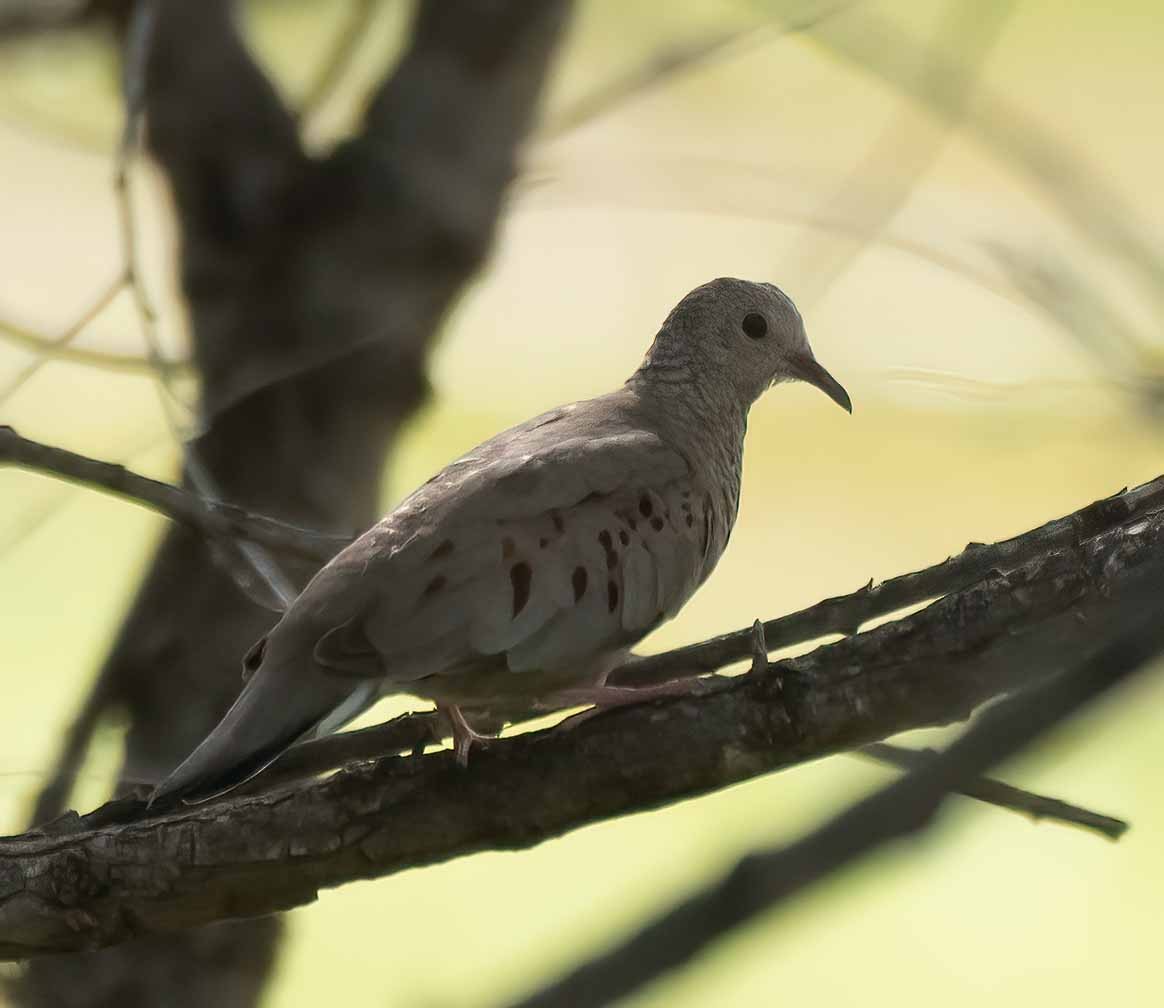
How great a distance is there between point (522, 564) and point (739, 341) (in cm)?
85

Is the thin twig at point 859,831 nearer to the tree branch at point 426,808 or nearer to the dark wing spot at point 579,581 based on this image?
the tree branch at point 426,808

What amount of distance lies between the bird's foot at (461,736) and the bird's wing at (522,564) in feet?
0.31

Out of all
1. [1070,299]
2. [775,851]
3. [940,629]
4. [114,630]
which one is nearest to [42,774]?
[114,630]

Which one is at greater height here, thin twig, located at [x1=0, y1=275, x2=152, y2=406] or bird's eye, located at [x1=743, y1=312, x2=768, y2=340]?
thin twig, located at [x1=0, y1=275, x2=152, y2=406]

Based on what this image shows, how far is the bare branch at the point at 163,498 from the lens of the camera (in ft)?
6.77

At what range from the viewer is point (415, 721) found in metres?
2.08

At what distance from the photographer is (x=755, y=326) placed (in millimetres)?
2570

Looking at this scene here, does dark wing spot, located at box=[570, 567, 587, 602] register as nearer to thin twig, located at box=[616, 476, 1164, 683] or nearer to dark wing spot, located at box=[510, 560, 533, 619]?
dark wing spot, located at box=[510, 560, 533, 619]

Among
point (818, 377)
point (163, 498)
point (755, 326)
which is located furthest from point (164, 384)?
point (818, 377)

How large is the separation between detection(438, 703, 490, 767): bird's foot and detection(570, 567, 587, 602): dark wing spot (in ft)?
0.69

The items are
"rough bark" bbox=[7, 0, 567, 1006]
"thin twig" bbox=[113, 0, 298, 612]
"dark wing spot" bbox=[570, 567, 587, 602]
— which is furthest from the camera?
"rough bark" bbox=[7, 0, 567, 1006]

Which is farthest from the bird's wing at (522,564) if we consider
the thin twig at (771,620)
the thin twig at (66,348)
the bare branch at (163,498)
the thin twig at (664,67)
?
the thin twig at (664,67)

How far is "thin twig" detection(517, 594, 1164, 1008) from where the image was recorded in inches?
28.9

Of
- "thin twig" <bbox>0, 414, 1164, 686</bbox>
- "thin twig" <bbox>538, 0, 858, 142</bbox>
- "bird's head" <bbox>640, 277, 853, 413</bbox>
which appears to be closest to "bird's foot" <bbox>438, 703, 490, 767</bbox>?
"thin twig" <bbox>0, 414, 1164, 686</bbox>
